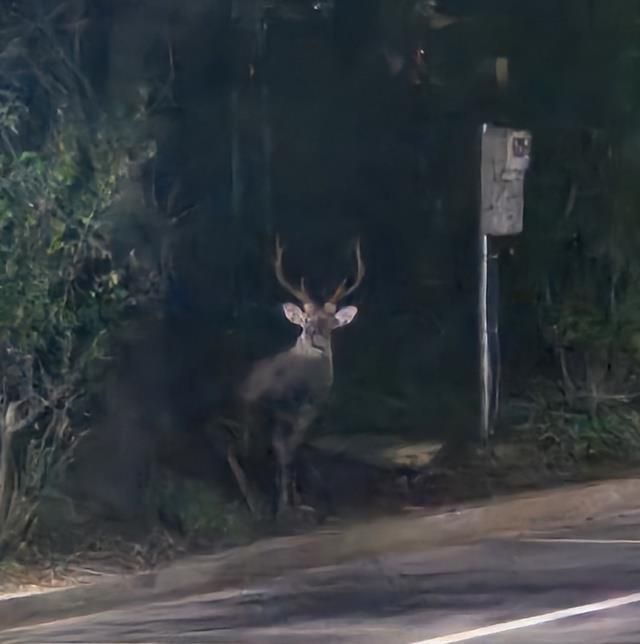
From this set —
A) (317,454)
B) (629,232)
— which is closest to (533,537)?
(317,454)

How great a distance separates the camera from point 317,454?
10609 millimetres

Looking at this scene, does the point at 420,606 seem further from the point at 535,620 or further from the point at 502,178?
the point at 502,178

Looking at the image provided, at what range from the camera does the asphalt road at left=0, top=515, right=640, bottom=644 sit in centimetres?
799

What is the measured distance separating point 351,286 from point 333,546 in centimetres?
173

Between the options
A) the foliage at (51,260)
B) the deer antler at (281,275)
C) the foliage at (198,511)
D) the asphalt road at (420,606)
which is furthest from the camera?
the deer antler at (281,275)

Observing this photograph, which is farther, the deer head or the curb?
the deer head

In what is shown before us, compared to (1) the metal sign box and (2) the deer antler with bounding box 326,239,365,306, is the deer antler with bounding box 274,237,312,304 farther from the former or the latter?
(1) the metal sign box

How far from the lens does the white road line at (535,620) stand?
7.81 m

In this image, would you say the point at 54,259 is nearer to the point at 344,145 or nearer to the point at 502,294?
the point at 344,145

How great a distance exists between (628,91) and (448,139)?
1.67 meters

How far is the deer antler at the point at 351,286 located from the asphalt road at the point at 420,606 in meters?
A: 1.75

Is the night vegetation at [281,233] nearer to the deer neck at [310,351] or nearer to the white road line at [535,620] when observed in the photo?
the deer neck at [310,351]

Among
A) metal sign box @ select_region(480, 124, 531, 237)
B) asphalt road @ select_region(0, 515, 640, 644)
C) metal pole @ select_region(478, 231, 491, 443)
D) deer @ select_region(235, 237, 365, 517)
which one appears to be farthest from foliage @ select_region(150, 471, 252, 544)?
metal sign box @ select_region(480, 124, 531, 237)

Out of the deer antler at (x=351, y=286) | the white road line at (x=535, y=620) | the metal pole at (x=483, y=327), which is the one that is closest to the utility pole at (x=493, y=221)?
the metal pole at (x=483, y=327)
